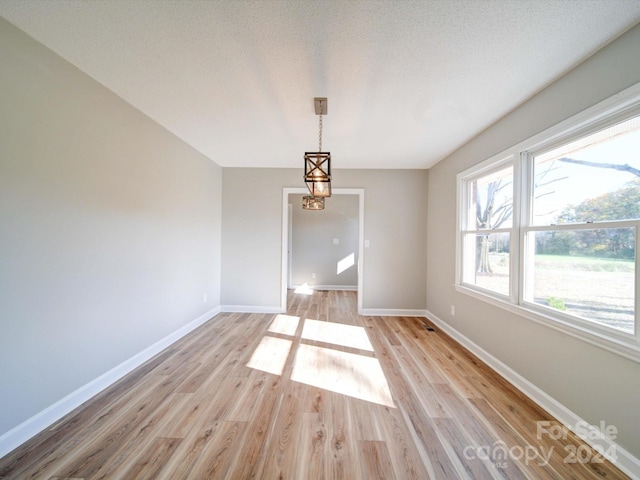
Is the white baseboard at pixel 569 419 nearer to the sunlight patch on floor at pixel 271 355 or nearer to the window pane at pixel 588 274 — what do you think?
the window pane at pixel 588 274

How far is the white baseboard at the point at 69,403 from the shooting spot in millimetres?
1391

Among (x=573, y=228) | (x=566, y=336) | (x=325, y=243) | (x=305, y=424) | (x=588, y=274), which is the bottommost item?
(x=305, y=424)

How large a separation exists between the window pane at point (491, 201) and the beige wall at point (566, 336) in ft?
0.87

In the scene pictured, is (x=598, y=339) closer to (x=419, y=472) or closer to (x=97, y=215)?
(x=419, y=472)

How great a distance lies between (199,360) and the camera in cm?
245

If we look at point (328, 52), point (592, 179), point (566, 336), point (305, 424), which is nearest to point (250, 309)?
point (305, 424)

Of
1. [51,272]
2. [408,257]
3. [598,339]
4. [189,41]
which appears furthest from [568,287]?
[51,272]

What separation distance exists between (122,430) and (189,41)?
8.26 ft

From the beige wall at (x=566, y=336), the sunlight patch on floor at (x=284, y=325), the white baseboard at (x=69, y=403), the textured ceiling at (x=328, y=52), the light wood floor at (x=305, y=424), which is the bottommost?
the light wood floor at (x=305, y=424)

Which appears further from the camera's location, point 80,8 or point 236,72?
point 236,72

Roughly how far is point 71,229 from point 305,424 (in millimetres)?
2147

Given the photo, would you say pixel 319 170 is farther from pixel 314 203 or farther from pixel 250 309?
pixel 250 309

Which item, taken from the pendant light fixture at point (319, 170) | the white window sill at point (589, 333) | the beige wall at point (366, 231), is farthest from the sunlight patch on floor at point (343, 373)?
the pendant light fixture at point (319, 170)

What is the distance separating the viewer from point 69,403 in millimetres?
1692
